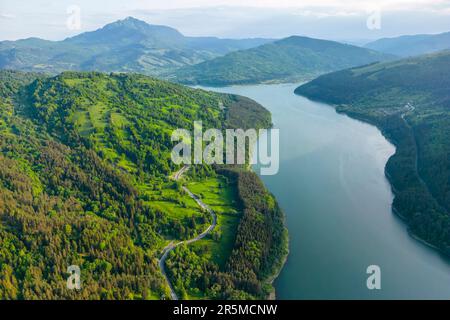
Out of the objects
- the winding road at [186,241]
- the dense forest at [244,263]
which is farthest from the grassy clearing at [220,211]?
the dense forest at [244,263]

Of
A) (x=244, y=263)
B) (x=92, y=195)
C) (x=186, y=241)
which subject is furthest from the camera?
(x=92, y=195)

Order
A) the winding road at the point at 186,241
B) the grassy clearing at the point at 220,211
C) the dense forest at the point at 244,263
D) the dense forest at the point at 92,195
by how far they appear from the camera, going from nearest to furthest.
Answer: the dense forest at the point at 92,195 → the dense forest at the point at 244,263 → the winding road at the point at 186,241 → the grassy clearing at the point at 220,211

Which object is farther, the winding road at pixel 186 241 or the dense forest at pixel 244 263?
the winding road at pixel 186 241

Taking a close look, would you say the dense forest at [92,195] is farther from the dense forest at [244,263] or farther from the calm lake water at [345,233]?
the calm lake water at [345,233]

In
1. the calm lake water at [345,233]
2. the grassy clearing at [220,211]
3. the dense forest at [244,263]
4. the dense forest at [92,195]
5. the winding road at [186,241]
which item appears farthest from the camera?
the grassy clearing at [220,211]

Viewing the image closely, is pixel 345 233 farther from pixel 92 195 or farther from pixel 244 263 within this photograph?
pixel 92 195

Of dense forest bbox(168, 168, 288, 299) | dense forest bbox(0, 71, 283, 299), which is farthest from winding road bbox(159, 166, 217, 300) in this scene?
dense forest bbox(0, 71, 283, 299)

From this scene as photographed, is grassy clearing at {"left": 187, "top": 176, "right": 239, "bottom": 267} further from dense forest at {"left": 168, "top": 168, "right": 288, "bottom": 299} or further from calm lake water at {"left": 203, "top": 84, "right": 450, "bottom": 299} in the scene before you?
calm lake water at {"left": 203, "top": 84, "right": 450, "bottom": 299}

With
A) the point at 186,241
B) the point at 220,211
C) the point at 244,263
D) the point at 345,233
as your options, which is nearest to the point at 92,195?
the point at 186,241
